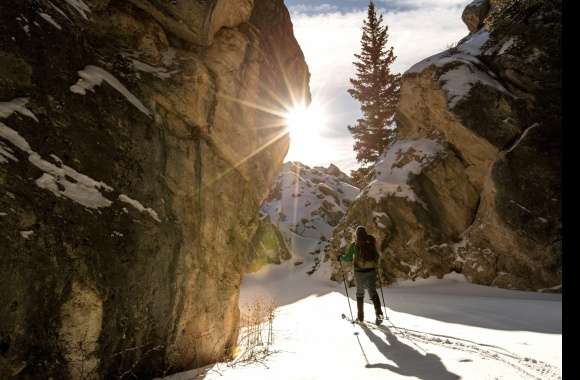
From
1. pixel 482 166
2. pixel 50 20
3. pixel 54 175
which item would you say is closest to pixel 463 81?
pixel 482 166

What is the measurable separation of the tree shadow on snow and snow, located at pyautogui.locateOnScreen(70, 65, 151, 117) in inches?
267

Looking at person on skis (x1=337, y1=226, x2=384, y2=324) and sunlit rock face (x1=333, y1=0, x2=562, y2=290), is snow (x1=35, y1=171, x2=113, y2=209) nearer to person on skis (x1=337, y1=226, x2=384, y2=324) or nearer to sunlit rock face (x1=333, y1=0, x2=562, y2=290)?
person on skis (x1=337, y1=226, x2=384, y2=324)

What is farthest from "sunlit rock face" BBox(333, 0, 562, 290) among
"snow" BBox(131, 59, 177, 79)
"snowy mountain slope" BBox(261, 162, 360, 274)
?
"snowy mountain slope" BBox(261, 162, 360, 274)

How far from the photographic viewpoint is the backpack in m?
8.45

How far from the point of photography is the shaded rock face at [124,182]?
15.4 ft

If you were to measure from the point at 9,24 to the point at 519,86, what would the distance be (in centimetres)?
1765

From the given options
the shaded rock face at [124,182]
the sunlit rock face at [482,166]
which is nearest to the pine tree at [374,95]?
the sunlit rock face at [482,166]

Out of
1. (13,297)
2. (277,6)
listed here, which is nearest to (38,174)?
(13,297)

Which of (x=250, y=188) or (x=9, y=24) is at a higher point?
(x=9, y=24)

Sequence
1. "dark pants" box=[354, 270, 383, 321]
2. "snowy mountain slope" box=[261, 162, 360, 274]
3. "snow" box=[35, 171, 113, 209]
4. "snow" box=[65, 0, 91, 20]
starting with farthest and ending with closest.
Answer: "snowy mountain slope" box=[261, 162, 360, 274] < "dark pants" box=[354, 270, 383, 321] < "snow" box=[65, 0, 91, 20] < "snow" box=[35, 171, 113, 209]

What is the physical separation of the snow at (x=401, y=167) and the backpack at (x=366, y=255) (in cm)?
986

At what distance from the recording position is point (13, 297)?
13.8ft

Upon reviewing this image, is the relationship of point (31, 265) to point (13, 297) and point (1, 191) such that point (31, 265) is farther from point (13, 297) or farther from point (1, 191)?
point (1, 191)

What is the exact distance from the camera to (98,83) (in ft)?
23.3
